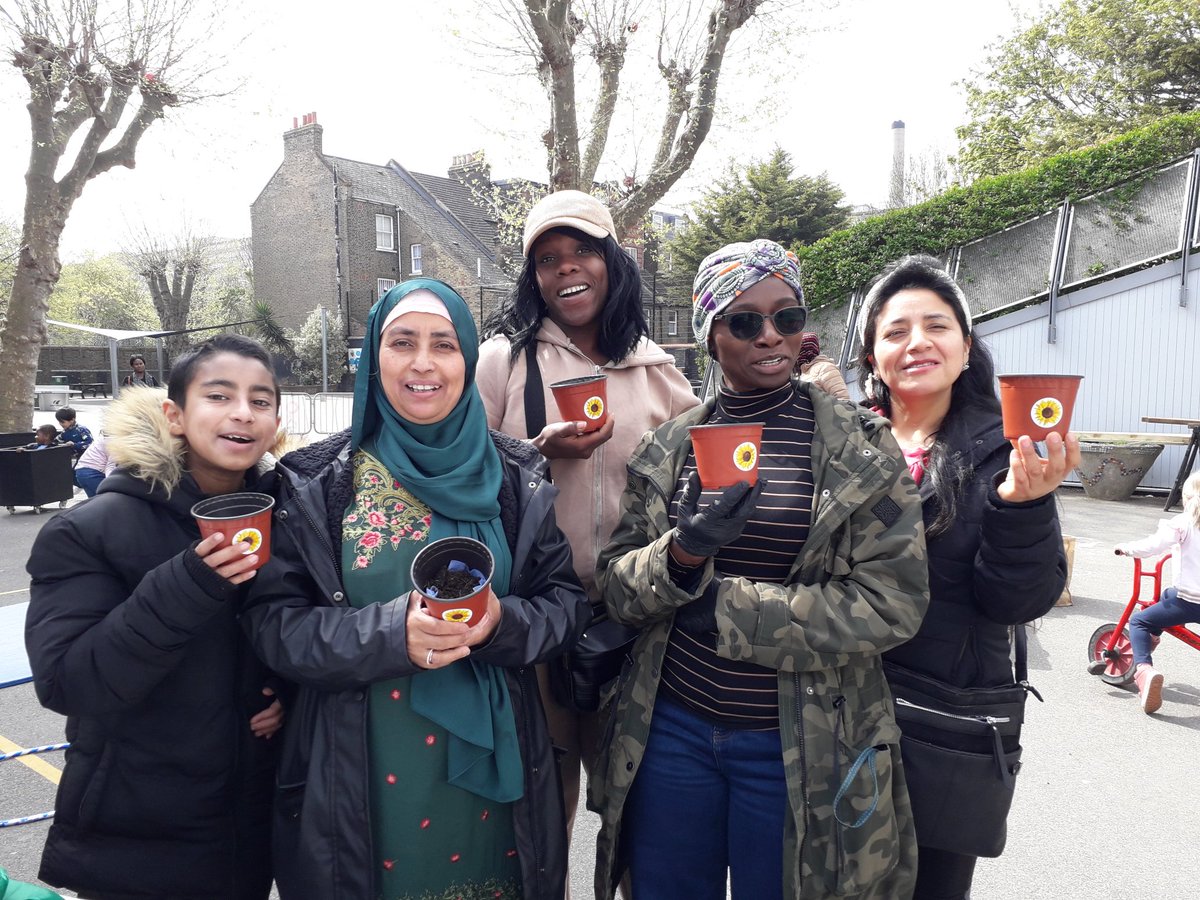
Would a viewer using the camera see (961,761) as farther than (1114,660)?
No

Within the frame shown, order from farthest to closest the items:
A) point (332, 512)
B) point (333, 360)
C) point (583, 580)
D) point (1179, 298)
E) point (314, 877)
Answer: point (333, 360)
point (1179, 298)
point (583, 580)
point (332, 512)
point (314, 877)

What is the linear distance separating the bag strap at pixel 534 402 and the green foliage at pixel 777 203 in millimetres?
24473

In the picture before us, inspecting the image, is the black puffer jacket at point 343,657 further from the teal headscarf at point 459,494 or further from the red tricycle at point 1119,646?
the red tricycle at point 1119,646

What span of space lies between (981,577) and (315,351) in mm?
30419

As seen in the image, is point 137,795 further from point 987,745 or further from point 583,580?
point 987,745

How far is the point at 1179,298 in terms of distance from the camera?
39.2 ft

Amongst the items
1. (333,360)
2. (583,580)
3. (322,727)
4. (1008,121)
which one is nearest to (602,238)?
(583,580)

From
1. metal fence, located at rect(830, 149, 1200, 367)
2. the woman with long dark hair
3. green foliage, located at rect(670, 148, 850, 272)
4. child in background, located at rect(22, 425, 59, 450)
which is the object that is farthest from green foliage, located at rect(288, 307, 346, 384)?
the woman with long dark hair

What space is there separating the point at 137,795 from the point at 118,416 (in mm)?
953

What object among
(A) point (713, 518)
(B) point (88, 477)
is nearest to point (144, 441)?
(A) point (713, 518)

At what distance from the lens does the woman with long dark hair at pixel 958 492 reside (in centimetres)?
176

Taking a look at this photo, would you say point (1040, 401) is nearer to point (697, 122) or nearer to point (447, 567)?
point (447, 567)

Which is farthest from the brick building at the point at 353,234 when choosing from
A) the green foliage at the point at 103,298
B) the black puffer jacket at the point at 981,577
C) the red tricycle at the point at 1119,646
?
the black puffer jacket at the point at 981,577

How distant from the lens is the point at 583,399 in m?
2.22
